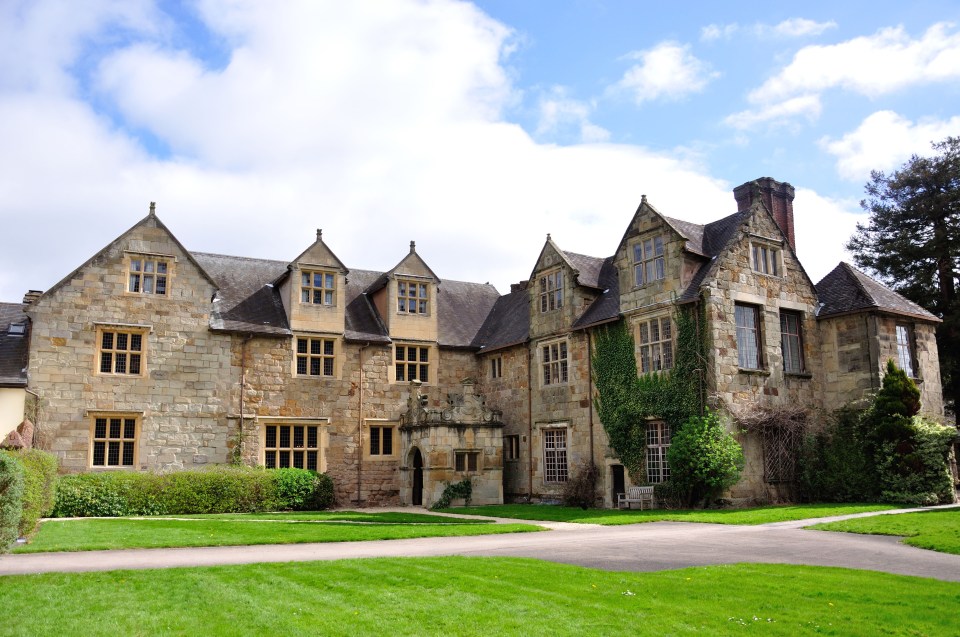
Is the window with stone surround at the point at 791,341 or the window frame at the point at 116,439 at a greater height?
the window with stone surround at the point at 791,341

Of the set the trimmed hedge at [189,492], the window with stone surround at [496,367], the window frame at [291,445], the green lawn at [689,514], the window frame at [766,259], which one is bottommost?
the green lawn at [689,514]

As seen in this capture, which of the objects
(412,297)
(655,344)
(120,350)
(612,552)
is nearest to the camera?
(612,552)

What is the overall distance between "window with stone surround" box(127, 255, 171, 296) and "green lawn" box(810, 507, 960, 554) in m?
22.5

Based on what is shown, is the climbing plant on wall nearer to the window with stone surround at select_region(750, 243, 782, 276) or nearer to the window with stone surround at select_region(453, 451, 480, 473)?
the window with stone surround at select_region(750, 243, 782, 276)

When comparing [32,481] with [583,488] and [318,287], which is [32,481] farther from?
[583,488]

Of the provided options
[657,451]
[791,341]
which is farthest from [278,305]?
[791,341]

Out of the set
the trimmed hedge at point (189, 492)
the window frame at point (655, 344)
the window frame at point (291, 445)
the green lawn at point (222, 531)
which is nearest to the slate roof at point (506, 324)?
the window frame at point (655, 344)

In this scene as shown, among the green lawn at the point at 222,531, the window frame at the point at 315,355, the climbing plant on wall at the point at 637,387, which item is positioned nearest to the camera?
the green lawn at the point at 222,531

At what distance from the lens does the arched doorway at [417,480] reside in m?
31.4

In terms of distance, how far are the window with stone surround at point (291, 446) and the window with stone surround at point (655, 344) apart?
12.5m

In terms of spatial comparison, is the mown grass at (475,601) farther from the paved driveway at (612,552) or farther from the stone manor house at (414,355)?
the stone manor house at (414,355)

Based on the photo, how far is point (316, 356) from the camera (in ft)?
103

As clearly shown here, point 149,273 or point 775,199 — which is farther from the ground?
point 775,199

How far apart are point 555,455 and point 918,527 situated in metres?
14.4
